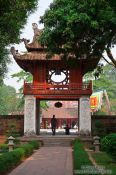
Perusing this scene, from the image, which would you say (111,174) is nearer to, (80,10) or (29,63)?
(80,10)

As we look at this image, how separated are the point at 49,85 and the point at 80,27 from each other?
13.2 metres

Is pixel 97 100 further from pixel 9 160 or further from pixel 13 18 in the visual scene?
pixel 13 18

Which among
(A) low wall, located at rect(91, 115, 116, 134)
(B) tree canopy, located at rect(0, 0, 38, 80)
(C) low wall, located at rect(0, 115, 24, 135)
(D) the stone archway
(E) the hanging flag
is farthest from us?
(E) the hanging flag

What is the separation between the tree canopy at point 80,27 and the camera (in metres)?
20.3

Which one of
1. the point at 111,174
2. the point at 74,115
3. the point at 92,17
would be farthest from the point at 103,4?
the point at 74,115

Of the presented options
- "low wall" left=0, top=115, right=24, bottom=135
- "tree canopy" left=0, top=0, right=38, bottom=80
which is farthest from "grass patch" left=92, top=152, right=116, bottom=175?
"low wall" left=0, top=115, right=24, bottom=135

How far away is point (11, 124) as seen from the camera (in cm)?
3659

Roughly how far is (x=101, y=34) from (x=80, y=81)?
538 inches

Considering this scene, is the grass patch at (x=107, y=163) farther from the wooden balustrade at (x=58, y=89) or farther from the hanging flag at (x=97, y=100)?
the hanging flag at (x=97, y=100)

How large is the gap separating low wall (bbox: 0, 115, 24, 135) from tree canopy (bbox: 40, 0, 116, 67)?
14.7 metres

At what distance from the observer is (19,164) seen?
1859 cm

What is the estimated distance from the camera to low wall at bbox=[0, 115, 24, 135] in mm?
36344

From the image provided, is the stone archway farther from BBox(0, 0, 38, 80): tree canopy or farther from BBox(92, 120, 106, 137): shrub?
BBox(0, 0, 38, 80): tree canopy

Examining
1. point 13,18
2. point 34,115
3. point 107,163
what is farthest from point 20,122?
point 13,18
